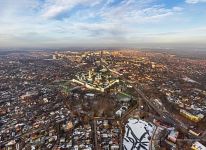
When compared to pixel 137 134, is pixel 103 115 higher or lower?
higher

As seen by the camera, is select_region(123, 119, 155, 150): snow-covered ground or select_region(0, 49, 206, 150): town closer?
select_region(123, 119, 155, 150): snow-covered ground

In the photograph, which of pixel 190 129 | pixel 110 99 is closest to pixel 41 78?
pixel 110 99

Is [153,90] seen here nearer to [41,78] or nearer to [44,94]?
[44,94]

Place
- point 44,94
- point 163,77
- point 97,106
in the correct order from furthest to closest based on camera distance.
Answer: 1. point 163,77
2. point 44,94
3. point 97,106

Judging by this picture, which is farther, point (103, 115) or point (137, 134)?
point (103, 115)

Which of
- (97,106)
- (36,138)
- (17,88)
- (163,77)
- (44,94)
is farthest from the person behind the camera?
(163,77)

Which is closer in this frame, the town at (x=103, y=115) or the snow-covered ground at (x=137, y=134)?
the snow-covered ground at (x=137, y=134)

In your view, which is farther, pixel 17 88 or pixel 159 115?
pixel 17 88

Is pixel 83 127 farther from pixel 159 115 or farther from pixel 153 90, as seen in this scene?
pixel 153 90
